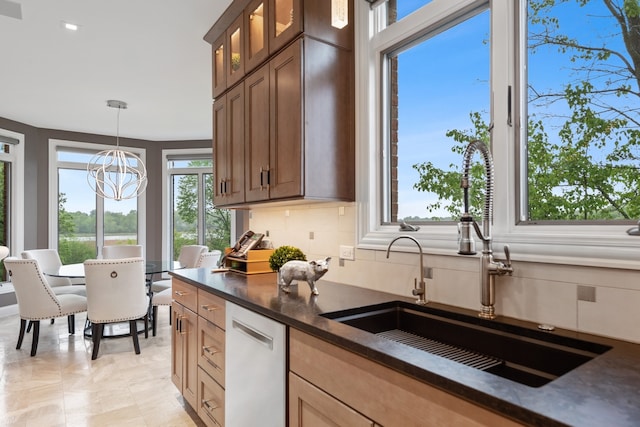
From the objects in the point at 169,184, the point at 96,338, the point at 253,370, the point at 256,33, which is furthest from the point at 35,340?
the point at 169,184

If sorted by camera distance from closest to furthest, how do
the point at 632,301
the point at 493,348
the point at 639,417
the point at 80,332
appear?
the point at 639,417
the point at 632,301
the point at 493,348
the point at 80,332

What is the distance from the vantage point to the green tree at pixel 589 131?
130 cm

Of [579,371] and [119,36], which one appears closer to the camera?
[579,371]

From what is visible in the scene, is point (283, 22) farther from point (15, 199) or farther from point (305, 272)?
point (15, 199)

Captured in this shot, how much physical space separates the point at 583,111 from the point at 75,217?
281 inches

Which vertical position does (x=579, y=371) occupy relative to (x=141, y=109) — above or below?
below

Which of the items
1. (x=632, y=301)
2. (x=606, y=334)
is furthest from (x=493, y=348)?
(x=632, y=301)

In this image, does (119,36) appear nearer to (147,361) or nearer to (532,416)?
(147,361)

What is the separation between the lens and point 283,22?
7.47 ft

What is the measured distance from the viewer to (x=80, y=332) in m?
4.55

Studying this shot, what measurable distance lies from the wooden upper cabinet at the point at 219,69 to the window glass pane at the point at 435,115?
1.32m

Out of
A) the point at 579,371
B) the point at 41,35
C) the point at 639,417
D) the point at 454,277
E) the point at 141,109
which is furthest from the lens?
the point at 141,109

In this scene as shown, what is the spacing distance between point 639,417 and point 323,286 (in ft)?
5.13

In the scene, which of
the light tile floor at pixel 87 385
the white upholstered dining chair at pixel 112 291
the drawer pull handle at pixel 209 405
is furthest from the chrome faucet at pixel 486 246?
the white upholstered dining chair at pixel 112 291
